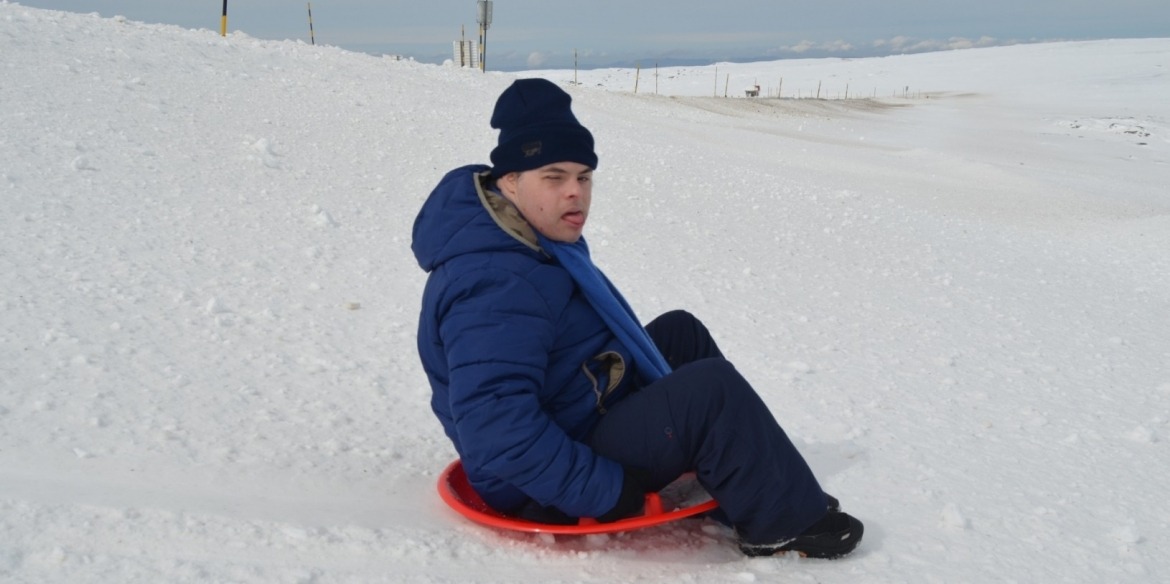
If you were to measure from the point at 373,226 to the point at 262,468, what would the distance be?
9.69 ft

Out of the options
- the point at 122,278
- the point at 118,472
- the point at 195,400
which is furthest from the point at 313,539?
the point at 122,278

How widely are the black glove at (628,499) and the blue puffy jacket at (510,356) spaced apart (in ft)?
0.12

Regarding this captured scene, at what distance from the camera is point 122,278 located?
4.16 meters

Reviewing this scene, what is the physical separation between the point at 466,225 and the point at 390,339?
179cm

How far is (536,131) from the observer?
251cm

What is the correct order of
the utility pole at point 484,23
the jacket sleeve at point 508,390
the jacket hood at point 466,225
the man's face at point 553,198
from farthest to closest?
the utility pole at point 484,23 → the man's face at point 553,198 → the jacket hood at point 466,225 → the jacket sleeve at point 508,390

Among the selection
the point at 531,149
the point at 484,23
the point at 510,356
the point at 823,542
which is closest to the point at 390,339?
the point at 531,149

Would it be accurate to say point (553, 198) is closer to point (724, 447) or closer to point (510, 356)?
point (510, 356)

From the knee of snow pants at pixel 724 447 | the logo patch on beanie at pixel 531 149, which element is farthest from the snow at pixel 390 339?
the logo patch on beanie at pixel 531 149

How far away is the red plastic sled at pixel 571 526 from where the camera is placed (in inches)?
96.3

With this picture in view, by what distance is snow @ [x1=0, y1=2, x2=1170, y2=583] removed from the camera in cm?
250

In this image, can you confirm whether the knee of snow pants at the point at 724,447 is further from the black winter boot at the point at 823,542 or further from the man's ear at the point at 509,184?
the man's ear at the point at 509,184

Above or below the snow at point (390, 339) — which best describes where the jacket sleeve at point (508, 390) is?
above

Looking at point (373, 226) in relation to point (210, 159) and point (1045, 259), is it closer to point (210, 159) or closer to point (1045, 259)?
point (210, 159)
